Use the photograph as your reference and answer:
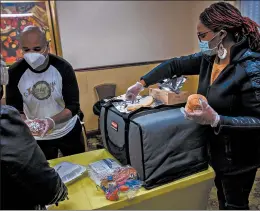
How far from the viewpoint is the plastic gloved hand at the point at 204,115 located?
1.03 metres

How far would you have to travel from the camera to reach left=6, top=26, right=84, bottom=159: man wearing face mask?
1549mm

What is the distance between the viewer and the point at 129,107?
3.99 ft

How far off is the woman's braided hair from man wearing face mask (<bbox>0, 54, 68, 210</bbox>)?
92cm

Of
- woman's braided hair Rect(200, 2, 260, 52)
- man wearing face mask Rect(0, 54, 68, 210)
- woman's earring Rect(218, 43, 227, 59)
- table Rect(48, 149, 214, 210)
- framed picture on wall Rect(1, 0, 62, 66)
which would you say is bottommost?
table Rect(48, 149, 214, 210)

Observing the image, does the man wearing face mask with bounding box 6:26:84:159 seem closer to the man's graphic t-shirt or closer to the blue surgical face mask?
the man's graphic t-shirt

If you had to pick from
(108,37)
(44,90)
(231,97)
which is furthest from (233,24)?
(108,37)

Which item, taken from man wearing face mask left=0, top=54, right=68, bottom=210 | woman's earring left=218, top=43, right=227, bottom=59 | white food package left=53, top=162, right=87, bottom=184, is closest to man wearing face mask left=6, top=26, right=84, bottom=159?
white food package left=53, top=162, right=87, bottom=184

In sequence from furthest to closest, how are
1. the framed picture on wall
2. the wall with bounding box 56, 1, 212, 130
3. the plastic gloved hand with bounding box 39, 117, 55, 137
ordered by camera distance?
1. the wall with bounding box 56, 1, 212, 130
2. the framed picture on wall
3. the plastic gloved hand with bounding box 39, 117, 55, 137

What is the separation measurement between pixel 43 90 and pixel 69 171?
614mm

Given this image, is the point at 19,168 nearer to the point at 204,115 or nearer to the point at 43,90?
the point at 204,115

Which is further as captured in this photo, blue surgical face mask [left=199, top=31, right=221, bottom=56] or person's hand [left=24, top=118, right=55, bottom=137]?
person's hand [left=24, top=118, right=55, bottom=137]

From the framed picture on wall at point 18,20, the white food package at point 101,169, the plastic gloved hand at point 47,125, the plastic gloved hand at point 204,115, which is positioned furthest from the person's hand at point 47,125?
the framed picture on wall at point 18,20

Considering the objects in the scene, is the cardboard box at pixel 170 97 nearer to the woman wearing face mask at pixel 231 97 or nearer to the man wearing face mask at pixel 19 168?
the woman wearing face mask at pixel 231 97

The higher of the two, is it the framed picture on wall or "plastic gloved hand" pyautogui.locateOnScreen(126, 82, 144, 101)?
the framed picture on wall
